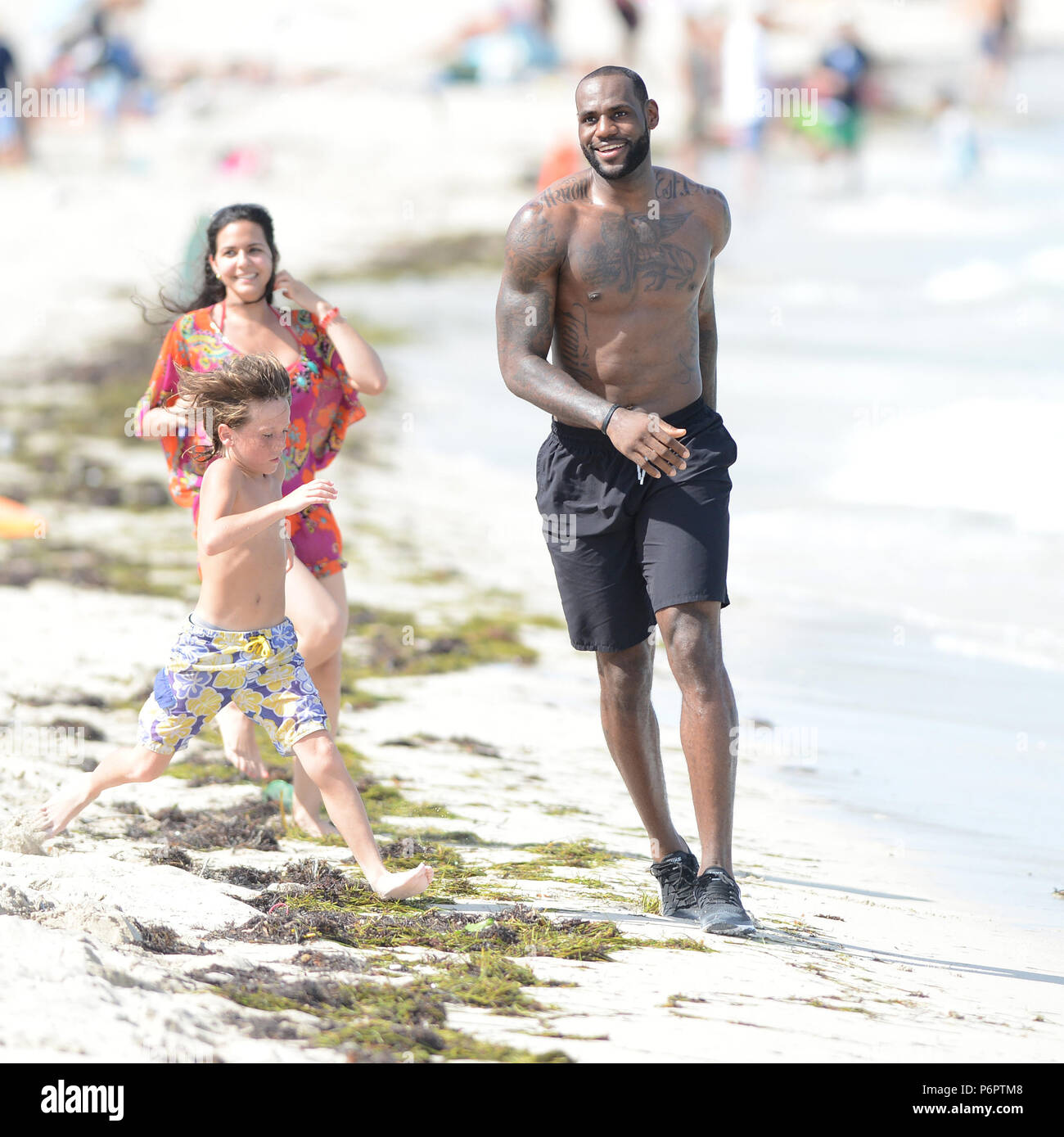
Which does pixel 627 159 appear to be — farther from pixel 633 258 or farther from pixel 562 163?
pixel 562 163

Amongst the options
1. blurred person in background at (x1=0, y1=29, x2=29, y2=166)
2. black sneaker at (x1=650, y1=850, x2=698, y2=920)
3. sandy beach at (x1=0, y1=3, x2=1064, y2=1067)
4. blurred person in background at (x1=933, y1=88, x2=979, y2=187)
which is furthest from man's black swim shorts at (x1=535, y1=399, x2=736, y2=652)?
blurred person in background at (x1=933, y1=88, x2=979, y2=187)

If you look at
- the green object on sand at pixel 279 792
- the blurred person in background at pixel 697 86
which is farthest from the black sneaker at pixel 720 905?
the blurred person in background at pixel 697 86

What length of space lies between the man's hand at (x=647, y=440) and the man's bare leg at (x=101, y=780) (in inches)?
56.4

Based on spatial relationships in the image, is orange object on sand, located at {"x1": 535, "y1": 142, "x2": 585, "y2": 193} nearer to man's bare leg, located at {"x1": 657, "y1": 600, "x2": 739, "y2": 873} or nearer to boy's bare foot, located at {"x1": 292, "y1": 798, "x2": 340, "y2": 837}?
boy's bare foot, located at {"x1": 292, "y1": 798, "x2": 340, "y2": 837}

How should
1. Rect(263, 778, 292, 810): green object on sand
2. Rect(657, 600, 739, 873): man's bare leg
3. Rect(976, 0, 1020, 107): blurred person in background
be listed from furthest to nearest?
Rect(976, 0, 1020, 107): blurred person in background < Rect(263, 778, 292, 810): green object on sand < Rect(657, 600, 739, 873): man's bare leg

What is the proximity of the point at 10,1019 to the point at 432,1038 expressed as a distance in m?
0.81

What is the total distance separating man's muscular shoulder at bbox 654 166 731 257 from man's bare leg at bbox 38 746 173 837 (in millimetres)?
1987

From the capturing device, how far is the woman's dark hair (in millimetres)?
4914

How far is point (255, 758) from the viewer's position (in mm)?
4934

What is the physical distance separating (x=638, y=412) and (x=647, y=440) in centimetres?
9

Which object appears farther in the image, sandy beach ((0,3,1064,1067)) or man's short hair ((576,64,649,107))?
man's short hair ((576,64,649,107))

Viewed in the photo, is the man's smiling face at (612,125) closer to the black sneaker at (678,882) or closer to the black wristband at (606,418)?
the black wristband at (606,418)

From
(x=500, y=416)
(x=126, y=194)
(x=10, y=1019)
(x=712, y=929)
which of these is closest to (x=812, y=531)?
(x=500, y=416)

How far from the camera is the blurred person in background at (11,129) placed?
22.7 meters
